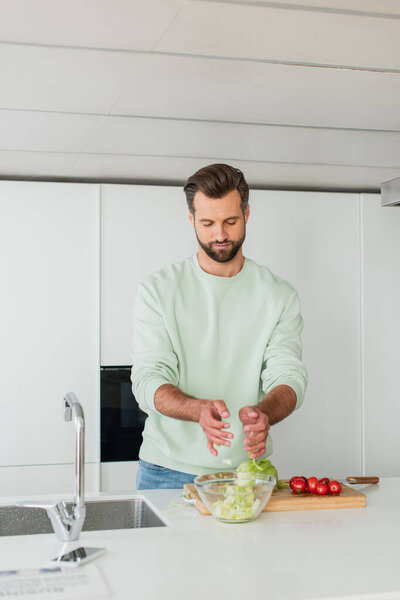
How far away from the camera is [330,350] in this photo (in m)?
3.99

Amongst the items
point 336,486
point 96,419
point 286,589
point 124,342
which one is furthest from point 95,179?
point 286,589

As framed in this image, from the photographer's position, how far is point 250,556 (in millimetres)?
1679

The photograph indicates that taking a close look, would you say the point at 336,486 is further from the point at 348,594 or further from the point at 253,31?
the point at 253,31

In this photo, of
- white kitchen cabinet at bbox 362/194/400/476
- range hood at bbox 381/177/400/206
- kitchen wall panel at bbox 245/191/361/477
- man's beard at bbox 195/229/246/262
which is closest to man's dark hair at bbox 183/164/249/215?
man's beard at bbox 195/229/246/262

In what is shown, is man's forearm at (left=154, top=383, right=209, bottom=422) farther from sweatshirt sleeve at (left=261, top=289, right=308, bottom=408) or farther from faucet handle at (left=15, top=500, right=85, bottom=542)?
faucet handle at (left=15, top=500, right=85, bottom=542)

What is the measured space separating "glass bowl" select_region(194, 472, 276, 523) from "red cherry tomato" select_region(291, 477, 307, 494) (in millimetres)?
204

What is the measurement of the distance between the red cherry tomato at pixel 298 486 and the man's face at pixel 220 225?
0.77 m

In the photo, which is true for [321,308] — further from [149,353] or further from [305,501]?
[305,501]

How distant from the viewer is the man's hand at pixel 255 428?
6.77 feet

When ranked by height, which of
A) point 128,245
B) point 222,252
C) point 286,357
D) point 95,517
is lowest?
point 95,517

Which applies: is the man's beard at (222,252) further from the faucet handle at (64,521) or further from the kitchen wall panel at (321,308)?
the kitchen wall panel at (321,308)

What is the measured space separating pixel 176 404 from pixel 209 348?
32 centimetres

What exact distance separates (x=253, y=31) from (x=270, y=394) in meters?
1.05

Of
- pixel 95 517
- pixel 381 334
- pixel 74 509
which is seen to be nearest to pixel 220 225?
pixel 95 517
